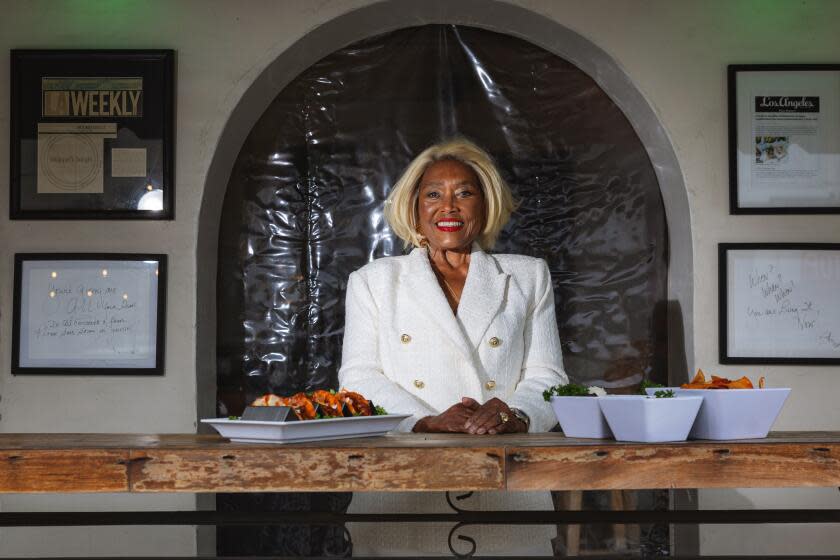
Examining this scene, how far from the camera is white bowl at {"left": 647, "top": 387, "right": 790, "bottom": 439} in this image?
1768 millimetres

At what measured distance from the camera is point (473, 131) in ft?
13.8

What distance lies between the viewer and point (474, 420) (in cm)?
223

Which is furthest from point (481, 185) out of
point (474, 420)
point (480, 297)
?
point (474, 420)

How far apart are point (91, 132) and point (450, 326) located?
6.08 feet

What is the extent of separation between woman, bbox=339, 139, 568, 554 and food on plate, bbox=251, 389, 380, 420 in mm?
527

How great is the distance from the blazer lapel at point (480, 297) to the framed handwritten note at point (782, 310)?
4.25 ft

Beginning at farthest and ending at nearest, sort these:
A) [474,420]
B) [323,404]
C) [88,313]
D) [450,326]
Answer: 1. [88,313]
2. [450,326]
3. [474,420]
4. [323,404]

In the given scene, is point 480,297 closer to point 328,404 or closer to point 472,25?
point 328,404

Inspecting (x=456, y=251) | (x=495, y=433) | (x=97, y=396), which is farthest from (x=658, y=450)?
(x=97, y=396)

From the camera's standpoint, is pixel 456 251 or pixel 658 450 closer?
pixel 658 450

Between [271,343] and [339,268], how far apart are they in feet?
1.42

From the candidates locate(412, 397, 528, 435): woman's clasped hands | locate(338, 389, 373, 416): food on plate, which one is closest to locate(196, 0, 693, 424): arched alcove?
locate(412, 397, 528, 435): woman's clasped hands

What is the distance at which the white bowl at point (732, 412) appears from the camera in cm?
177

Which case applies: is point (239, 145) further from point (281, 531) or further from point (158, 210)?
point (281, 531)
